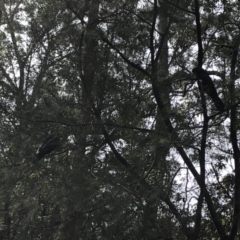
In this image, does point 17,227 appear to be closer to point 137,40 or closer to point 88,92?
point 88,92

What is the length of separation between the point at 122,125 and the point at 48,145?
907mm

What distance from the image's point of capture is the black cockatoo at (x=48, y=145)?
539 cm

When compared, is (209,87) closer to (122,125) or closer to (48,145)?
(122,125)

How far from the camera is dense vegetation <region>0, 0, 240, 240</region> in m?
4.71

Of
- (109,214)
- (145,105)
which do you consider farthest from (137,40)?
(109,214)

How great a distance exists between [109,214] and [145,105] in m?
1.23

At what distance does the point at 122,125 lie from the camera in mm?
5145

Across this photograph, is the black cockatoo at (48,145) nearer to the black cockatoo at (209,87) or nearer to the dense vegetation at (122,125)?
the dense vegetation at (122,125)

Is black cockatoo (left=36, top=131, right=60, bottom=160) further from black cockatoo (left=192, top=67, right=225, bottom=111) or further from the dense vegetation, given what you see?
black cockatoo (left=192, top=67, right=225, bottom=111)

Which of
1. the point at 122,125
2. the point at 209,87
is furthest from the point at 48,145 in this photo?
the point at 209,87

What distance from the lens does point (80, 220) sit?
5.20 meters

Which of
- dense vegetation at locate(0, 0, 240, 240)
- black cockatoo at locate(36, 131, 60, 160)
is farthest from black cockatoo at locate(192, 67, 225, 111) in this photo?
black cockatoo at locate(36, 131, 60, 160)

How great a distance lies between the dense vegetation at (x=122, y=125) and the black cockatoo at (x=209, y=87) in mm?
71

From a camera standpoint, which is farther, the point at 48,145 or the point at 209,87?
the point at 48,145
